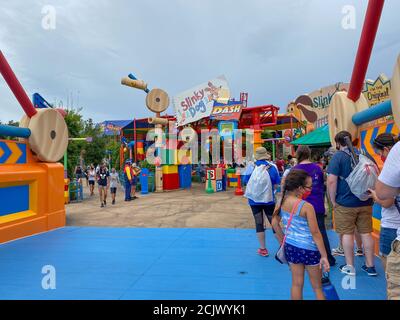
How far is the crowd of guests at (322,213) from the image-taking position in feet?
6.33

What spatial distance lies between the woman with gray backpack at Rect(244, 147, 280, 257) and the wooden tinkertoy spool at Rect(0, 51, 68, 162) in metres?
4.33

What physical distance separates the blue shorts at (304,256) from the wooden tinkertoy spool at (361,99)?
5.38 feet

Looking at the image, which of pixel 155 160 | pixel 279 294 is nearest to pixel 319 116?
pixel 155 160

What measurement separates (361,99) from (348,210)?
2.24 meters

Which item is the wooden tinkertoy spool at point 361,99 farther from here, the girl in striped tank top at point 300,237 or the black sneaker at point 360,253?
the black sneaker at point 360,253

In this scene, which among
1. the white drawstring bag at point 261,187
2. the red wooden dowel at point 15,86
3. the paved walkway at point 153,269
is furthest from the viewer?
the red wooden dowel at point 15,86

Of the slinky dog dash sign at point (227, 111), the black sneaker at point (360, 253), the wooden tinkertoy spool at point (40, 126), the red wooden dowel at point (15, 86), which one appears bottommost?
the black sneaker at point (360, 253)

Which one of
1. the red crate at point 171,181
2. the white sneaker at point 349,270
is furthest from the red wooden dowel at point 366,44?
the red crate at point 171,181

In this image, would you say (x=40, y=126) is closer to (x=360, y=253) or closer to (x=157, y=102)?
(x=360, y=253)

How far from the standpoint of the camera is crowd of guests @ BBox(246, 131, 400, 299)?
6.33 feet

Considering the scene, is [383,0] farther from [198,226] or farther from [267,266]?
[198,226]

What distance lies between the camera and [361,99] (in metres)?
4.88

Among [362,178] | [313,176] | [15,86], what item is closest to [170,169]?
[15,86]

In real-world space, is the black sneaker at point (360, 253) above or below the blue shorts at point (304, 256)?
below
